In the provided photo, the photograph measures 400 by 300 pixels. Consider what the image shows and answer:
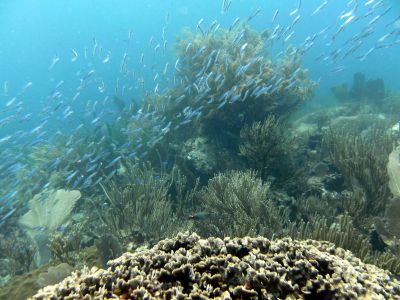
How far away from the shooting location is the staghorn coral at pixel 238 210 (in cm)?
552

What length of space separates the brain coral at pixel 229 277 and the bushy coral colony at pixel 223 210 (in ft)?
0.03

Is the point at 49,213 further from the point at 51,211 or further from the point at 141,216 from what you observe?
the point at 141,216

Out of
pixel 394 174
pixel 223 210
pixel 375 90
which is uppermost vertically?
pixel 375 90

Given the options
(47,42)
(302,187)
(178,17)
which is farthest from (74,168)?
(47,42)

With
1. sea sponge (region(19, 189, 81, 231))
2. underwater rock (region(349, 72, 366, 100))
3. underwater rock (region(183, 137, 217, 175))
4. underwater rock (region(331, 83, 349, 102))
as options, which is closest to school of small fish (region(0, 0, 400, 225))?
sea sponge (region(19, 189, 81, 231))

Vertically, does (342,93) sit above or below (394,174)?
above

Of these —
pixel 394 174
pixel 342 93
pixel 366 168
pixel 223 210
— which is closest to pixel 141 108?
pixel 223 210

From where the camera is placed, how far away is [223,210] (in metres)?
6.57

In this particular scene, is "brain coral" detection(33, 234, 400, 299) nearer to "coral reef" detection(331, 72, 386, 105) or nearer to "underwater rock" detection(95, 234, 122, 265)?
"underwater rock" detection(95, 234, 122, 265)

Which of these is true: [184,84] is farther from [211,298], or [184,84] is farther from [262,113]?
[211,298]

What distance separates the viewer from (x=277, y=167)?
8.80 meters

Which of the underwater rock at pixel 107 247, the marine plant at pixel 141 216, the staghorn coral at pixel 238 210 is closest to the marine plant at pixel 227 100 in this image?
the marine plant at pixel 141 216

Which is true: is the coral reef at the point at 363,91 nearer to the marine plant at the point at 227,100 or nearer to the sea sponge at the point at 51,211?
the marine plant at the point at 227,100

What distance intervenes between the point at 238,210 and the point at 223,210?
0.64 metres
